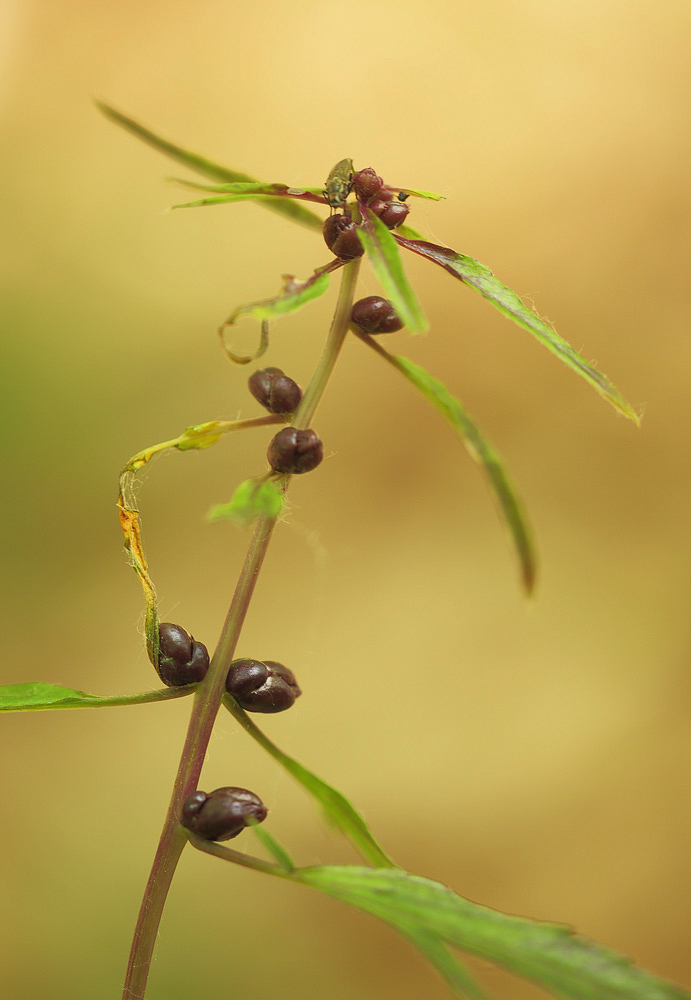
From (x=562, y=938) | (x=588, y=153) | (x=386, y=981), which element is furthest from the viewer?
(x=588, y=153)

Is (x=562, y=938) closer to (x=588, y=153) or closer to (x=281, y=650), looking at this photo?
(x=281, y=650)

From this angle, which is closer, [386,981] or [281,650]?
[386,981]

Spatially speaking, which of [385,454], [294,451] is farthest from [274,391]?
[385,454]

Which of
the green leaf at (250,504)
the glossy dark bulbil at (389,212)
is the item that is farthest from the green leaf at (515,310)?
the green leaf at (250,504)

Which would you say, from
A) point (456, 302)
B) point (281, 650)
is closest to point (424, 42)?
point (456, 302)

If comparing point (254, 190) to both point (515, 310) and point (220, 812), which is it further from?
point (220, 812)

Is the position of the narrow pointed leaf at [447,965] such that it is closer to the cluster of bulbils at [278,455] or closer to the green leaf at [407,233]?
the cluster of bulbils at [278,455]
